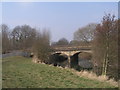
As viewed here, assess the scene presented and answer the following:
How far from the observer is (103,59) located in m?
21.0

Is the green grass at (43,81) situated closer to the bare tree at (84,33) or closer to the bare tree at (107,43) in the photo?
the bare tree at (107,43)

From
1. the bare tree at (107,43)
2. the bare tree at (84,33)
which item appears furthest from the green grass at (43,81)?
the bare tree at (84,33)

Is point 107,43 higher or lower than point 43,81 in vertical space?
higher

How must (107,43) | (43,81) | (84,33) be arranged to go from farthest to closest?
1. (84,33)
2. (107,43)
3. (43,81)

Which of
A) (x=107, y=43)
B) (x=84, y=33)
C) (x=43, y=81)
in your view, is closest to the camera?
(x=43, y=81)

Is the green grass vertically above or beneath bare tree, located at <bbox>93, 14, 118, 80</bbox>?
beneath

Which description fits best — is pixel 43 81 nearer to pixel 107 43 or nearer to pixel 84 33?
pixel 107 43

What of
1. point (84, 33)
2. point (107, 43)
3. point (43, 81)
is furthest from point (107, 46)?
point (84, 33)

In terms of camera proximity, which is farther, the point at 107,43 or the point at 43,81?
the point at 107,43

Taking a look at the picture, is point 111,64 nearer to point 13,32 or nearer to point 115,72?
point 115,72

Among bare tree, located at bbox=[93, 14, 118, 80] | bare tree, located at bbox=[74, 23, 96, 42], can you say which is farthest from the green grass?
bare tree, located at bbox=[74, 23, 96, 42]

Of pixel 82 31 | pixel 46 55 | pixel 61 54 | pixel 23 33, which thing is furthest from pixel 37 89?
pixel 23 33

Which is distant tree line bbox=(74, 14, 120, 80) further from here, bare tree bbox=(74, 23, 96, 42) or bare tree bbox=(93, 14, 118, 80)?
bare tree bbox=(74, 23, 96, 42)

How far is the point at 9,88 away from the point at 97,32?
48.0ft
